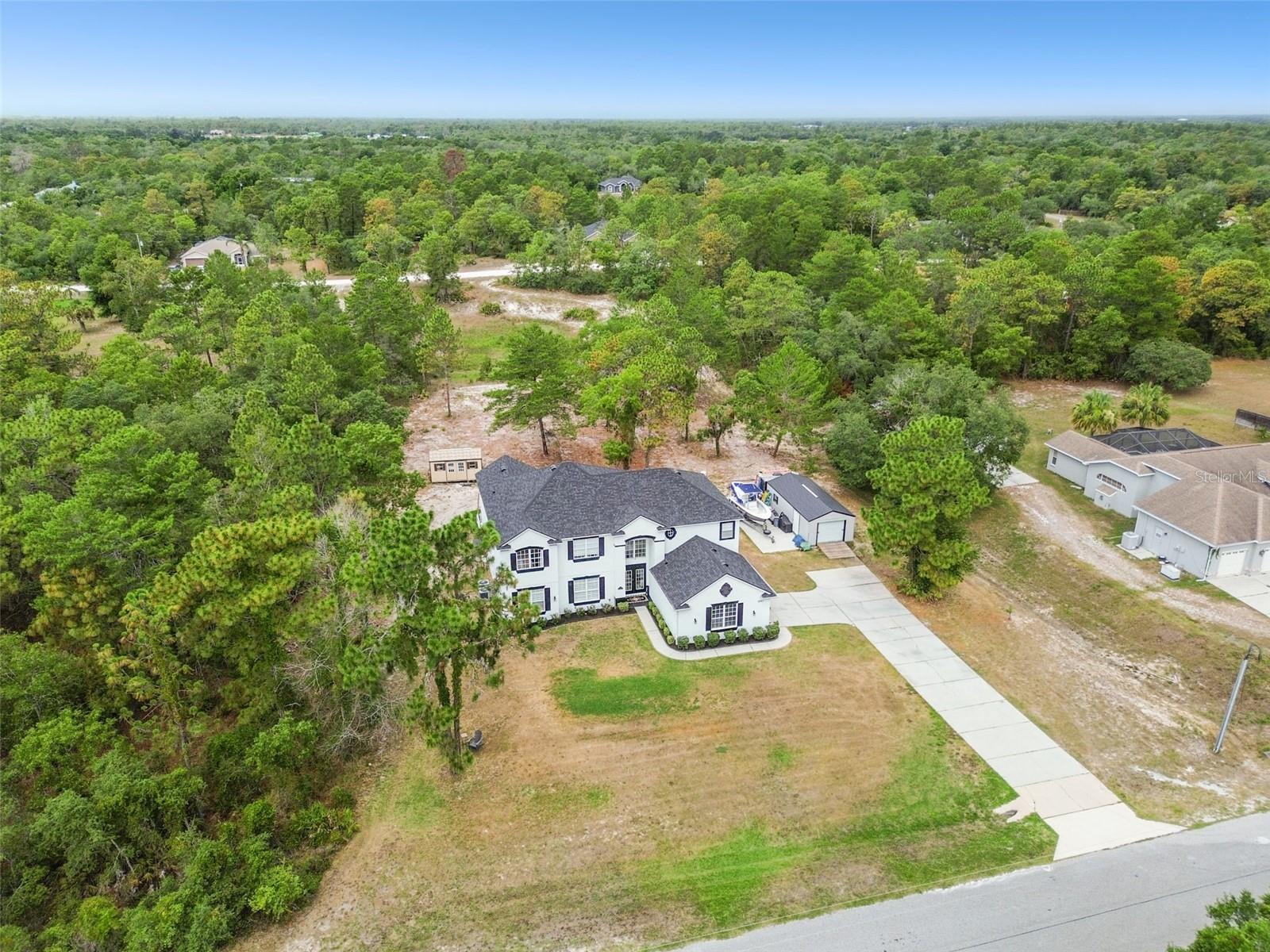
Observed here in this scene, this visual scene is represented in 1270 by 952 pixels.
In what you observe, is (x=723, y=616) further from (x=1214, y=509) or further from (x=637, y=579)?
(x=1214, y=509)

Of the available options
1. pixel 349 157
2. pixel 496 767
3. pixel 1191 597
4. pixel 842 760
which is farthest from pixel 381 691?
pixel 349 157

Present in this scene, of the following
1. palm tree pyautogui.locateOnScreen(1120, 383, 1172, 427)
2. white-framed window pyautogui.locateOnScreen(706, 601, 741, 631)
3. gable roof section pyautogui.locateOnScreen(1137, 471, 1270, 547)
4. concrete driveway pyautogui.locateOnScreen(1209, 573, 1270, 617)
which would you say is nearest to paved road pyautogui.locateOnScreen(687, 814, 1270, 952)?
white-framed window pyautogui.locateOnScreen(706, 601, 741, 631)

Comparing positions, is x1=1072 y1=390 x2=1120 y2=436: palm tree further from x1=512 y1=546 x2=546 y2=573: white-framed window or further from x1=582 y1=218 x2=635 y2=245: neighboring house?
x1=582 y1=218 x2=635 y2=245: neighboring house

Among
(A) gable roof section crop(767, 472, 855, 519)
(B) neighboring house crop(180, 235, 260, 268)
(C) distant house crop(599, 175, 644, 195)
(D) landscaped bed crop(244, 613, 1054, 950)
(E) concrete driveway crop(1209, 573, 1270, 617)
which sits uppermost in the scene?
(C) distant house crop(599, 175, 644, 195)

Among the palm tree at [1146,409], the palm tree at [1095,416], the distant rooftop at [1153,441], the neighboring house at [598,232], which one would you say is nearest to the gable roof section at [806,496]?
the distant rooftop at [1153,441]

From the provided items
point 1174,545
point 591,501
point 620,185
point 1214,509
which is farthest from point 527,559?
point 620,185

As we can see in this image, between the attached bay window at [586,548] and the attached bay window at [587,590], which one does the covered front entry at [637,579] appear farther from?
the attached bay window at [586,548]
